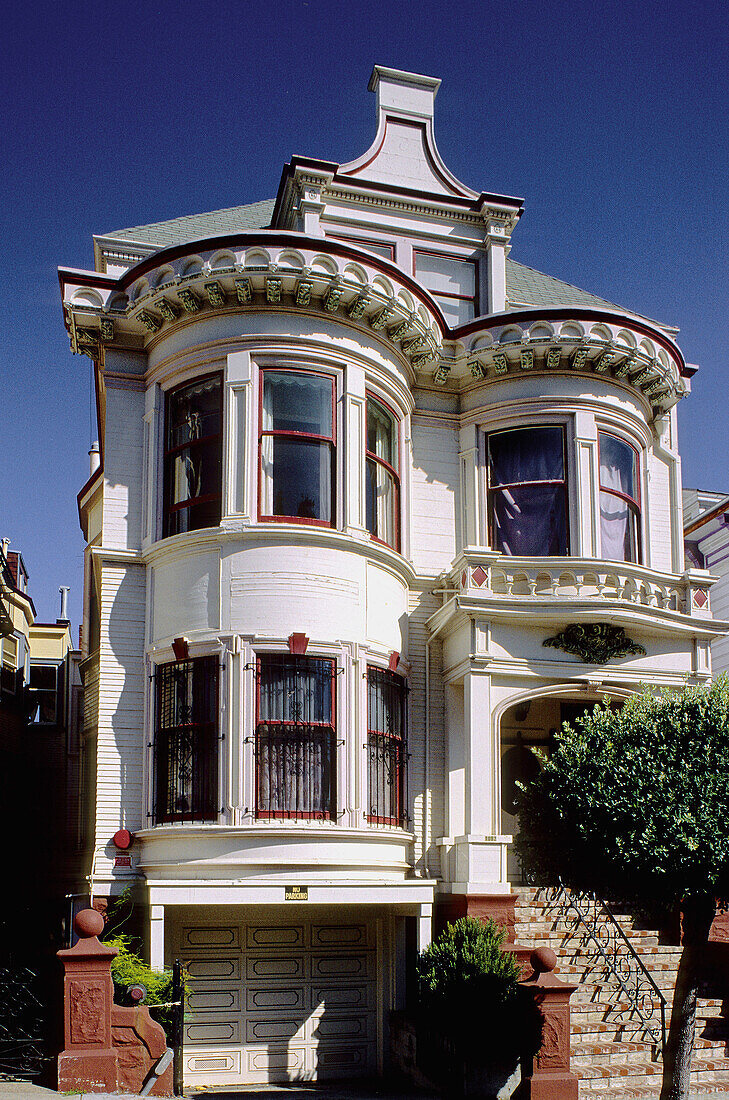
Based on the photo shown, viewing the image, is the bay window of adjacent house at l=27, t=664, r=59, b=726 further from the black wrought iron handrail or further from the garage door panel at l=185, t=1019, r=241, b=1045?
the black wrought iron handrail

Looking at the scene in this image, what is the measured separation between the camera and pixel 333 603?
15.9 m

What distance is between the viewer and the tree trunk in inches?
479

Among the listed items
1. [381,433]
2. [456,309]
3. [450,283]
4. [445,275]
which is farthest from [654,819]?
[445,275]

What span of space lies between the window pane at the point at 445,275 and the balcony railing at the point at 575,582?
552cm

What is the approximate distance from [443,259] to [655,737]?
10.7 m

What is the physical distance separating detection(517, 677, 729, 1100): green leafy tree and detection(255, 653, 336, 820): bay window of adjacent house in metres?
3.24

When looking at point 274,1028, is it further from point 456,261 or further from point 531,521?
point 456,261

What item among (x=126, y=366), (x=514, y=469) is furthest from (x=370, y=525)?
(x=126, y=366)

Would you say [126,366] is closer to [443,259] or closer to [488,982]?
[443,259]

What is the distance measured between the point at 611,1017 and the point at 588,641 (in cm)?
500

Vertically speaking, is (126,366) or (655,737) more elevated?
(126,366)

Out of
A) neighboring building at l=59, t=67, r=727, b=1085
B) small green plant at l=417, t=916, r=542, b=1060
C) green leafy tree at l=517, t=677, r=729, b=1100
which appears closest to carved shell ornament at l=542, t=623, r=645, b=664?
neighboring building at l=59, t=67, r=727, b=1085

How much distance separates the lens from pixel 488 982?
45.2 ft

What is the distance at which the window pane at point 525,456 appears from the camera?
18.4 metres
